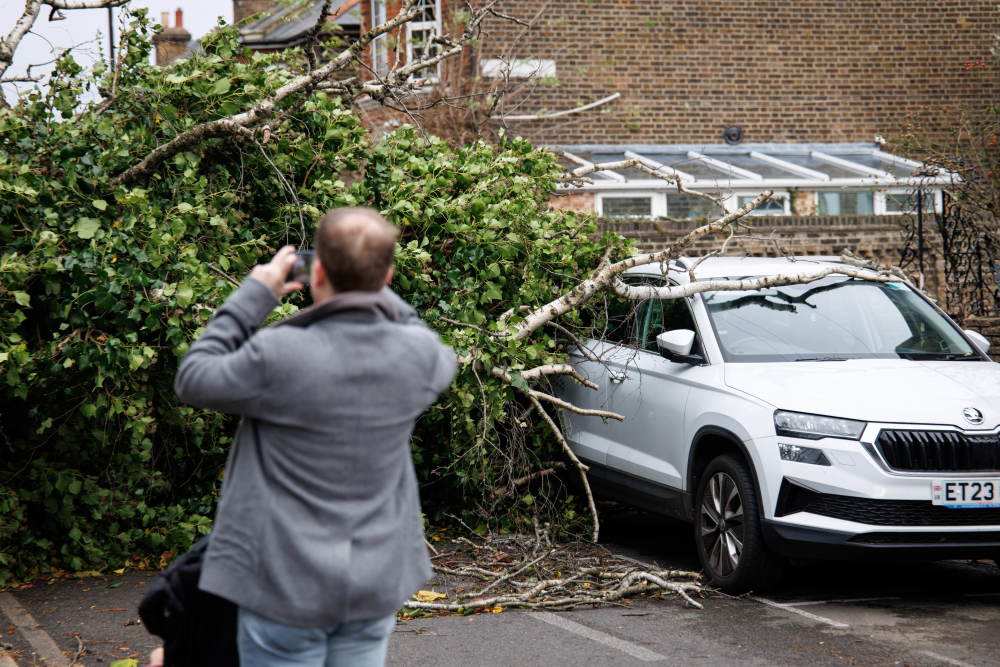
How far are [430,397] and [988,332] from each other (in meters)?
9.01

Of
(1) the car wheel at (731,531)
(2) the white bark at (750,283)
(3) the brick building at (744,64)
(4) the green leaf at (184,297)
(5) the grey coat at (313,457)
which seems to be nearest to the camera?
(5) the grey coat at (313,457)

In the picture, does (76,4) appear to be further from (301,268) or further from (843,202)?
(843,202)

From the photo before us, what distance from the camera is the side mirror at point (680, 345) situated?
7211mm

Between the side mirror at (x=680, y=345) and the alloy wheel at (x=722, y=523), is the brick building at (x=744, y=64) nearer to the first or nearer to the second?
the side mirror at (x=680, y=345)

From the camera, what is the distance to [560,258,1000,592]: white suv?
6.07 metres

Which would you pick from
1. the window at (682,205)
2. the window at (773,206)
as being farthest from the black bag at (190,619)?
the window at (682,205)

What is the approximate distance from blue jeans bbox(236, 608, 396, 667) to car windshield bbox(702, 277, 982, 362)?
15.4ft

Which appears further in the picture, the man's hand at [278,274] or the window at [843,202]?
the window at [843,202]

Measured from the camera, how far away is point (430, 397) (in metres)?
2.93

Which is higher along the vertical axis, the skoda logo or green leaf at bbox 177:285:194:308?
green leaf at bbox 177:285:194:308

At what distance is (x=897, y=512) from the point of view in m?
6.04

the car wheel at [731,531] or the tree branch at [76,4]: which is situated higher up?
the tree branch at [76,4]

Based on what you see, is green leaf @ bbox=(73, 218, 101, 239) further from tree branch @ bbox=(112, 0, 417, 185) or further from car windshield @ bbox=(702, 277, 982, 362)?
car windshield @ bbox=(702, 277, 982, 362)

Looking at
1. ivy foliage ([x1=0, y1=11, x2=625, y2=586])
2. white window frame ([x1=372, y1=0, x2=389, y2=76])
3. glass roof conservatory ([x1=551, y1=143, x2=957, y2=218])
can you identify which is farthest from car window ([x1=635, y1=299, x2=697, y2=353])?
white window frame ([x1=372, y1=0, x2=389, y2=76])
